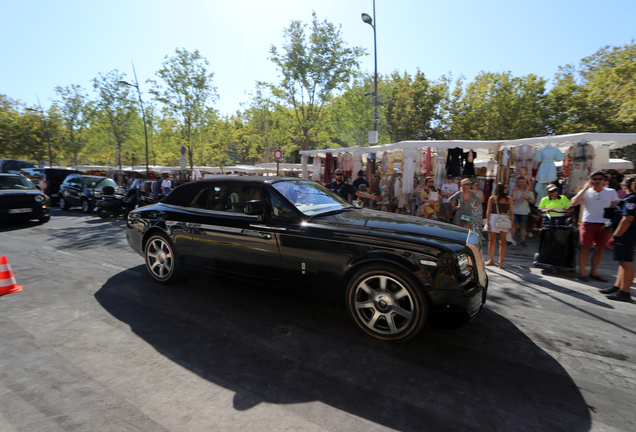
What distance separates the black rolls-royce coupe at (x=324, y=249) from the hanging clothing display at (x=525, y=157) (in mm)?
7044

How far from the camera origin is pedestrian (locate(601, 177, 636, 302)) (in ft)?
15.1

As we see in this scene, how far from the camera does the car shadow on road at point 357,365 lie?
89.0 inches

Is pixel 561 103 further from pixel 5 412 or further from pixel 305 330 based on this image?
pixel 5 412

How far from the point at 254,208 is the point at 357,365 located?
6.52 feet

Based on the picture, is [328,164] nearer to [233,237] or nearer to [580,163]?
[580,163]

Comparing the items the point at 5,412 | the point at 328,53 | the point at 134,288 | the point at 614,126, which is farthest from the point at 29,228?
the point at 614,126

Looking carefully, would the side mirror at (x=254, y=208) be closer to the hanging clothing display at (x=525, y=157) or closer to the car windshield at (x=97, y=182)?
the hanging clothing display at (x=525, y=157)

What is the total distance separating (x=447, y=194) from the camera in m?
9.69

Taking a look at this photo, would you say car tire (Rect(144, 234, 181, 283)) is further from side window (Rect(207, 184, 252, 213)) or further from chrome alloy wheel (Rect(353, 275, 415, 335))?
chrome alloy wheel (Rect(353, 275, 415, 335))

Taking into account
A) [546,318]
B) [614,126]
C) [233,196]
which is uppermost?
[614,126]

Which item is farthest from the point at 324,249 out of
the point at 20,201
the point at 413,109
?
the point at 413,109

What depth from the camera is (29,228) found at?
10.3 m

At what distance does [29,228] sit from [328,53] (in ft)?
64.7

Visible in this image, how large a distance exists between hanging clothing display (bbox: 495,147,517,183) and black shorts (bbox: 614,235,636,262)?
16.9 ft
